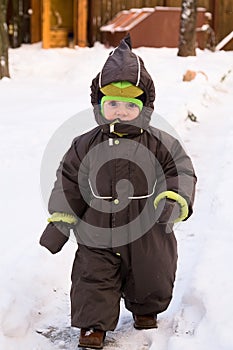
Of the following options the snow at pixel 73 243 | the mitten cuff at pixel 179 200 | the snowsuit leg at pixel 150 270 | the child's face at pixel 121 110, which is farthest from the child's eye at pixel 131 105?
the snow at pixel 73 243

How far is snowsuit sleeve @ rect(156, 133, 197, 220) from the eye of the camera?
3.29 m

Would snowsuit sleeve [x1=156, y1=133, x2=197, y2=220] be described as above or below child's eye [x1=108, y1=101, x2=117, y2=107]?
below

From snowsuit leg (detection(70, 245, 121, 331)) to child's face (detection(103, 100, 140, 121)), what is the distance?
0.63 m

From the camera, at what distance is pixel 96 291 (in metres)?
3.41

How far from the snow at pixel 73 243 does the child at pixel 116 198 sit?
0.76 ft

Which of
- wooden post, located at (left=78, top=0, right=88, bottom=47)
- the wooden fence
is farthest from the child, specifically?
the wooden fence

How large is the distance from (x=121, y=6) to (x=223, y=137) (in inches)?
407

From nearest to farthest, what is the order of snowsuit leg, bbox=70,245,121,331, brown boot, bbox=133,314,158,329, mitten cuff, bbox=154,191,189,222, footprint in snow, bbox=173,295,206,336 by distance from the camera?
mitten cuff, bbox=154,191,189,222 < footprint in snow, bbox=173,295,206,336 < snowsuit leg, bbox=70,245,121,331 < brown boot, bbox=133,314,158,329

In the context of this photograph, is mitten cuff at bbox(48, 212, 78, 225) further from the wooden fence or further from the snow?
the wooden fence

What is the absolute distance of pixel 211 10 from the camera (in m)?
18.8

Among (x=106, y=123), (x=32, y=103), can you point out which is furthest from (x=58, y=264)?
(x=32, y=103)

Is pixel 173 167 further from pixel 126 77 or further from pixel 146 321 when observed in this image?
pixel 146 321

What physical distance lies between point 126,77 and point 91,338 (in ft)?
4.02

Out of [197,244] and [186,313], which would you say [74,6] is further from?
[186,313]
